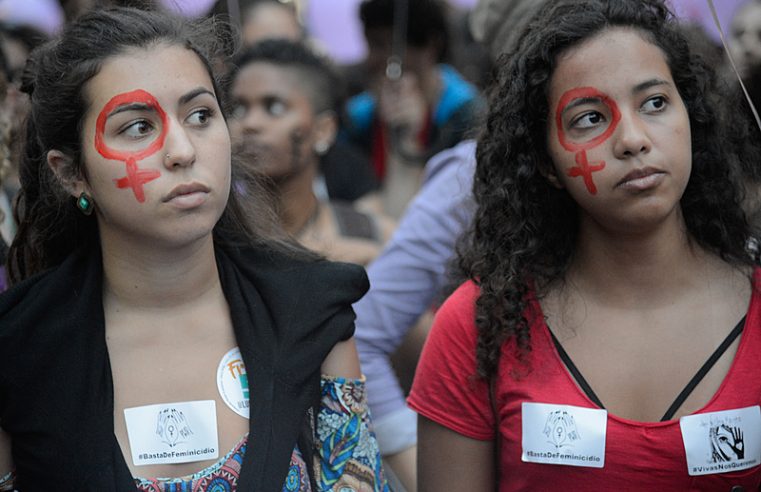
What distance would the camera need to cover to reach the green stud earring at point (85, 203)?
2371 millimetres

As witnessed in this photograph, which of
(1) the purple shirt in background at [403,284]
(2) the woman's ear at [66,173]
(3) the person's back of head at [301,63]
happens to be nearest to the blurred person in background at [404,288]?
(1) the purple shirt in background at [403,284]

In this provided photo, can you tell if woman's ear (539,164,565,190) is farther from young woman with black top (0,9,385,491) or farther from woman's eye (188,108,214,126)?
woman's eye (188,108,214,126)

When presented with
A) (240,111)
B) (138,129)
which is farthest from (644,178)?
(240,111)

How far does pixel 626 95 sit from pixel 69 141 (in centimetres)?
128

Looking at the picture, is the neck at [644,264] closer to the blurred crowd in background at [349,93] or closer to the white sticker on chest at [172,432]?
the blurred crowd in background at [349,93]

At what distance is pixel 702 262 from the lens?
2.46 metres

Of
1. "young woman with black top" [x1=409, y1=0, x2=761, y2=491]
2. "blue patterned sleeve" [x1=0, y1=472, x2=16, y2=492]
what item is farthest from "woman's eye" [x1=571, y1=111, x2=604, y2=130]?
"blue patterned sleeve" [x1=0, y1=472, x2=16, y2=492]

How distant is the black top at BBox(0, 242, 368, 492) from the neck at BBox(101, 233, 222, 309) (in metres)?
0.05

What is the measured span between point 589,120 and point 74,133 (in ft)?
3.89

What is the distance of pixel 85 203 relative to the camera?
7.77 feet

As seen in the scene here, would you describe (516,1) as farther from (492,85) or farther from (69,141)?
(69,141)

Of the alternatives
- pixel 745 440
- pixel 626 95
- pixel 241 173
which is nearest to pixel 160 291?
pixel 241 173

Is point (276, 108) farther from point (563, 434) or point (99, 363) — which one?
point (563, 434)

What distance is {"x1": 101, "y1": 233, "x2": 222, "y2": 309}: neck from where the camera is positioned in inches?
92.9
